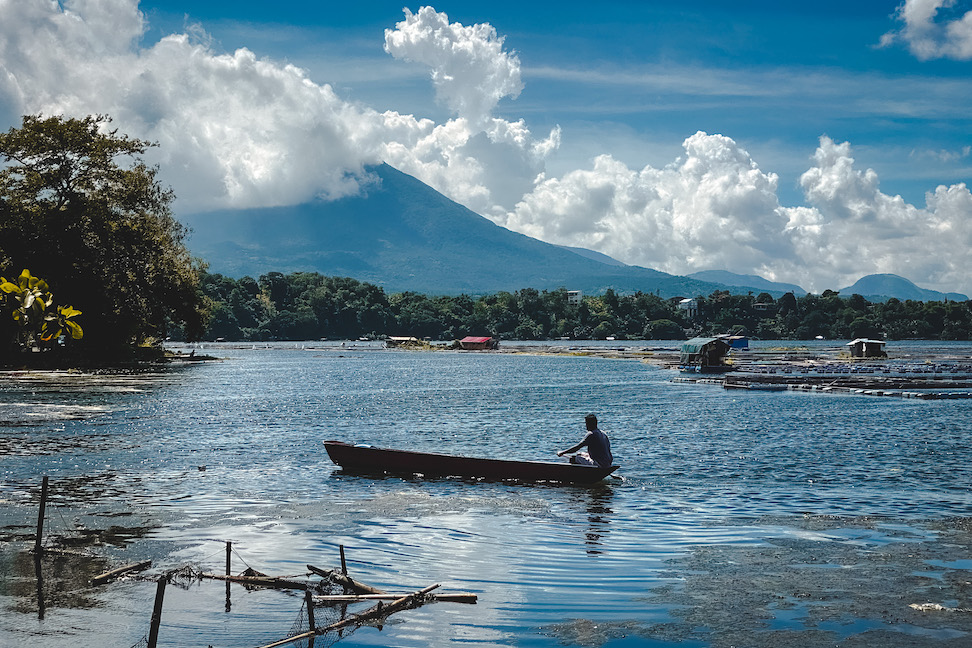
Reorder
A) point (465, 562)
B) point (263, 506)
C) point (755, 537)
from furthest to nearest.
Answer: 1. point (263, 506)
2. point (755, 537)
3. point (465, 562)

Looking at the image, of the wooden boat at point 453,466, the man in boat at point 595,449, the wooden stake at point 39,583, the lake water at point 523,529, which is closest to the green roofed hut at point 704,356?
the lake water at point 523,529

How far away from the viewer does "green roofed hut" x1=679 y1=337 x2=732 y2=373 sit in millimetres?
103625

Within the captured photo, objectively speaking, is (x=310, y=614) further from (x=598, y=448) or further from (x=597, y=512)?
(x=598, y=448)

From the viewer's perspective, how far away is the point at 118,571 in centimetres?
1669

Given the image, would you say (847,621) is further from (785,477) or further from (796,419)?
(796,419)

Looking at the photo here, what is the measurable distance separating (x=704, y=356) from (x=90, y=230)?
69041 mm

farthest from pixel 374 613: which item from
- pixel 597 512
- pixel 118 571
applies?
pixel 597 512

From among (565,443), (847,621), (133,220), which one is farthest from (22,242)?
(847,621)

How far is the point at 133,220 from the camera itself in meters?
89.1

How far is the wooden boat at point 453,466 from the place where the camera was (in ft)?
95.6

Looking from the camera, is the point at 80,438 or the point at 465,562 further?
the point at 80,438

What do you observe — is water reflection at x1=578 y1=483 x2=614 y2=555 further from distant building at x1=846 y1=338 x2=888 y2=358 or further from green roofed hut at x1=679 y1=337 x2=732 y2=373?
distant building at x1=846 y1=338 x2=888 y2=358

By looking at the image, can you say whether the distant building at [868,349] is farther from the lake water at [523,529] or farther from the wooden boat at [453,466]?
the wooden boat at [453,466]

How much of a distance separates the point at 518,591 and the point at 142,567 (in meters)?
7.78
